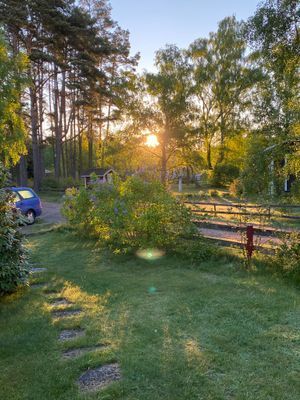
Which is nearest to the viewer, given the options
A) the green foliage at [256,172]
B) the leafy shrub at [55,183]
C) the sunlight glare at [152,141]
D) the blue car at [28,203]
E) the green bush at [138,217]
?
the green foliage at [256,172]

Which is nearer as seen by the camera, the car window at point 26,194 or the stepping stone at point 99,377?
the stepping stone at point 99,377

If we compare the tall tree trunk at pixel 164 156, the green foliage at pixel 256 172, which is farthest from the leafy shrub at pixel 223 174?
the green foliage at pixel 256 172

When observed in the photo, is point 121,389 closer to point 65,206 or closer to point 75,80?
point 65,206

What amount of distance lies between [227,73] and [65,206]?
1148 inches

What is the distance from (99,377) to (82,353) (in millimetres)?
507

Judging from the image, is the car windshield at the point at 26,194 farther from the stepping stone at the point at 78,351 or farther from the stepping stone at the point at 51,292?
the stepping stone at the point at 78,351

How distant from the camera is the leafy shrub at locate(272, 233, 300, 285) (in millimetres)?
5336

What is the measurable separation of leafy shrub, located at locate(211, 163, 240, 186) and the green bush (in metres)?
23.0

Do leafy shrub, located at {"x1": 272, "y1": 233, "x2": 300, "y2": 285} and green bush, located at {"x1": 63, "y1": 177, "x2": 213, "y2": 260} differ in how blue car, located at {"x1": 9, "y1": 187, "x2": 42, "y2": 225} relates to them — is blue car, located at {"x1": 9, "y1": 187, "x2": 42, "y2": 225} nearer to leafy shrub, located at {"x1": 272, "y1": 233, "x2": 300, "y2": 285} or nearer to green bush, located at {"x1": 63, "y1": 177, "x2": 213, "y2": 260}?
green bush, located at {"x1": 63, "y1": 177, "x2": 213, "y2": 260}

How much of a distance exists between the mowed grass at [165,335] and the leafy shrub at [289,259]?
28cm

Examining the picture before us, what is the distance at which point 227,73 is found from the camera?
34.1 meters

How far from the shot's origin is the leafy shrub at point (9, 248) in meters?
4.96

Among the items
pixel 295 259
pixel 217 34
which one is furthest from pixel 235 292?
pixel 217 34

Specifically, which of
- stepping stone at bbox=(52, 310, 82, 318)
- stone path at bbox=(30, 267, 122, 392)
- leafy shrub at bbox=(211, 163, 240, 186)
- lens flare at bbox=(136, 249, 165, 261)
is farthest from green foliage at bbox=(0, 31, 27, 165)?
leafy shrub at bbox=(211, 163, 240, 186)
